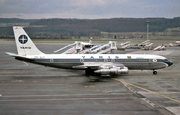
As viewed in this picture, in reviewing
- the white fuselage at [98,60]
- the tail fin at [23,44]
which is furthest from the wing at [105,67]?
the tail fin at [23,44]

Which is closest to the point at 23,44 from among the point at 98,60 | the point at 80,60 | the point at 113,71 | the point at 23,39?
the point at 23,39

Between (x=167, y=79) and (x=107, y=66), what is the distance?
36.0 ft

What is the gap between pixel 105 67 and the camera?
3616cm

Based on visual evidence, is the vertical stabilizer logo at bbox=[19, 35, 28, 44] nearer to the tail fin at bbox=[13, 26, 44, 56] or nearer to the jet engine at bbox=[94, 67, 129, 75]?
the tail fin at bbox=[13, 26, 44, 56]

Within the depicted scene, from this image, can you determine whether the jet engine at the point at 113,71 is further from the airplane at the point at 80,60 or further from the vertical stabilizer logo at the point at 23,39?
the vertical stabilizer logo at the point at 23,39

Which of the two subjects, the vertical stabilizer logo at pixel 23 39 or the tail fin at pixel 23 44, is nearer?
the tail fin at pixel 23 44

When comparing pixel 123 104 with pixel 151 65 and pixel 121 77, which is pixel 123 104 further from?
pixel 151 65

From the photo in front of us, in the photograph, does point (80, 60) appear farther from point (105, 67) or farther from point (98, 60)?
point (105, 67)

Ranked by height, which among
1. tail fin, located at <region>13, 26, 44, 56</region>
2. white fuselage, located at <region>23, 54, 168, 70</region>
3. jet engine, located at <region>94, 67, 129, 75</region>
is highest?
tail fin, located at <region>13, 26, 44, 56</region>

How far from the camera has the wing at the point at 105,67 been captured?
34.7 m

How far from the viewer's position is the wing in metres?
34.7

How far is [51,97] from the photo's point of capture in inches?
1008

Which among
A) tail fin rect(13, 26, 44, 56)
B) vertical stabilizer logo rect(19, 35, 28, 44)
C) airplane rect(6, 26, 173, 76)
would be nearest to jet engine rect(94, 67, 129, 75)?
airplane rect(6, 26, 173, 76)

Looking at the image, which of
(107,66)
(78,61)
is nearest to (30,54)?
(78,61)
